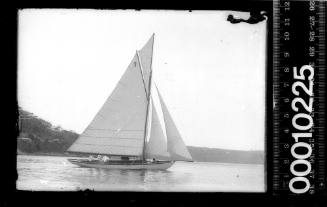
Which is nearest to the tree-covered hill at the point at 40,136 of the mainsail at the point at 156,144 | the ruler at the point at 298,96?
the mainsail at the point at 156,144

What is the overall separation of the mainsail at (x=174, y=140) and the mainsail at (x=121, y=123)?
121 mm

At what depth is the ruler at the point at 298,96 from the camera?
208 cm

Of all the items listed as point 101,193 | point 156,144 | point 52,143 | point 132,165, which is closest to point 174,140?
point 156,144

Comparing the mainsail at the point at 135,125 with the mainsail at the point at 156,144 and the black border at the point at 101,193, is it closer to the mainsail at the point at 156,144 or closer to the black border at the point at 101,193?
the mainsail at the point at 156,144

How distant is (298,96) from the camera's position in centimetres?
209

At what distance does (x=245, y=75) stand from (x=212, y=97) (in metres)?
0.18

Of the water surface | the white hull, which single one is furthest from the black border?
the white hull

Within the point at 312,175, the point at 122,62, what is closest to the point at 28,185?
the point at 122,62

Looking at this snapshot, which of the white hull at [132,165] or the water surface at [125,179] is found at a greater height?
the white hull at [132,165]

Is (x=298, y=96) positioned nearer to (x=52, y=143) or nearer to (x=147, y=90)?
(x=147, y=90)

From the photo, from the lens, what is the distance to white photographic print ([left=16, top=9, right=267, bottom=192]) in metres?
2.18

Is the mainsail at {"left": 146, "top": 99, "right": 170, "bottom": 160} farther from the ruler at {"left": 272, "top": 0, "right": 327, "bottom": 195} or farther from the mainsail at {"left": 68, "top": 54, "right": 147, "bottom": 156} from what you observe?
the ruler at {"left": 272, "top": 0, "right": 327, "bottom": 195}

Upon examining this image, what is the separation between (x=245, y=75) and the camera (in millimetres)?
2195

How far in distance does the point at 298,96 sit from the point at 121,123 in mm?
816
